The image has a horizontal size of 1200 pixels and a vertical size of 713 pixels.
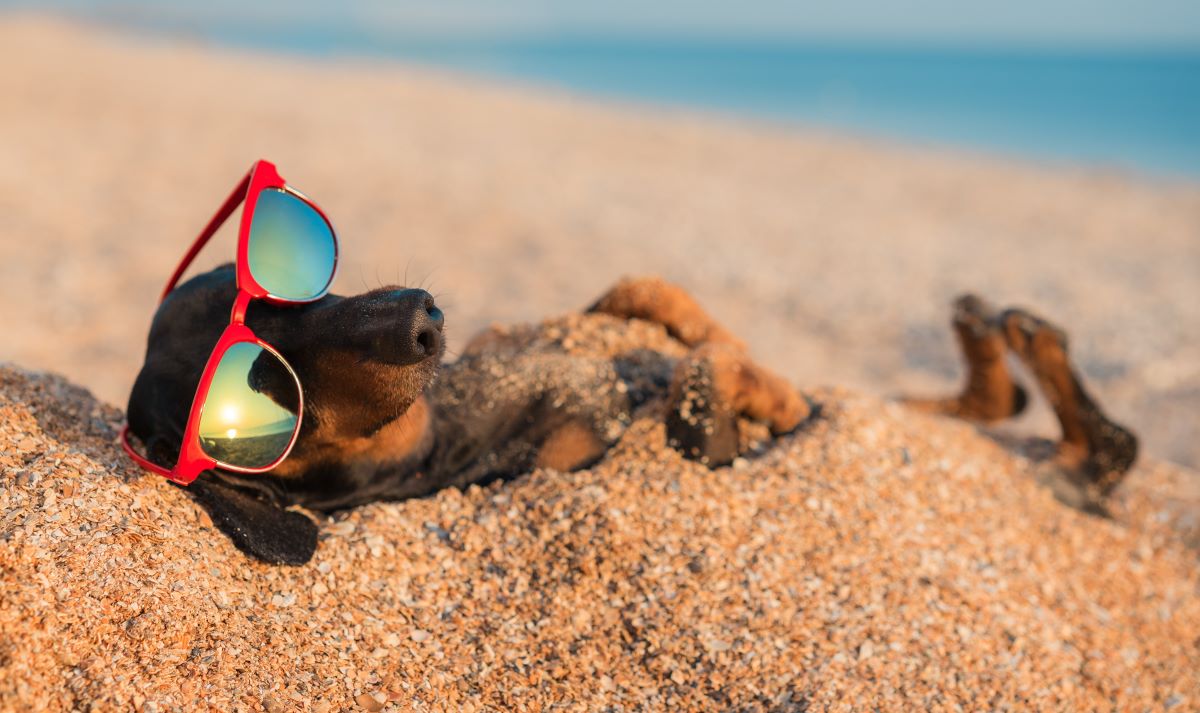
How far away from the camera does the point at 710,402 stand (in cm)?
327

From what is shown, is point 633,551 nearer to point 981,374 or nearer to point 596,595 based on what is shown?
point 596,595

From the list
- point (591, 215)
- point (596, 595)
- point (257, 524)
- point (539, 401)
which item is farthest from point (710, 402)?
point (591, 215)

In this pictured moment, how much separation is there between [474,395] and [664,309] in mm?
967

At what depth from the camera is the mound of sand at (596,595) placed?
2.21 metres

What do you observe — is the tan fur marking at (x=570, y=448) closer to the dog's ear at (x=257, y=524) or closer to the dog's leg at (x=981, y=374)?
the dog's ear at (x=257, y=524)

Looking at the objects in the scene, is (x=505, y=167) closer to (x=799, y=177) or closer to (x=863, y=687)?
(x=799, y=177)

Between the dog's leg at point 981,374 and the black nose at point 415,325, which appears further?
the dog's leg at point 981,374

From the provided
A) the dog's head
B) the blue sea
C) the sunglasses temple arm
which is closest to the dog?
the dog's head

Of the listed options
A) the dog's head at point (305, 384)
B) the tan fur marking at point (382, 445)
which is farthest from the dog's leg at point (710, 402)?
the dog's head at point (305, 384)

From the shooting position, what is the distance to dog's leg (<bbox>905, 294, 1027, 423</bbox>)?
14.4ft

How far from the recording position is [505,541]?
9.68ft

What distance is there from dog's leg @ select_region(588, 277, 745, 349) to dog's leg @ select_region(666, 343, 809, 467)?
608mm

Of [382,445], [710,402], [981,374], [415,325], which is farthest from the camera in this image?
[981,374]

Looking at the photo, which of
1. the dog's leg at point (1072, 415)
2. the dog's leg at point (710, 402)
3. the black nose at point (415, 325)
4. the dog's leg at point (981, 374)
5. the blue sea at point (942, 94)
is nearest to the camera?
the black nose at point (415, 325)
